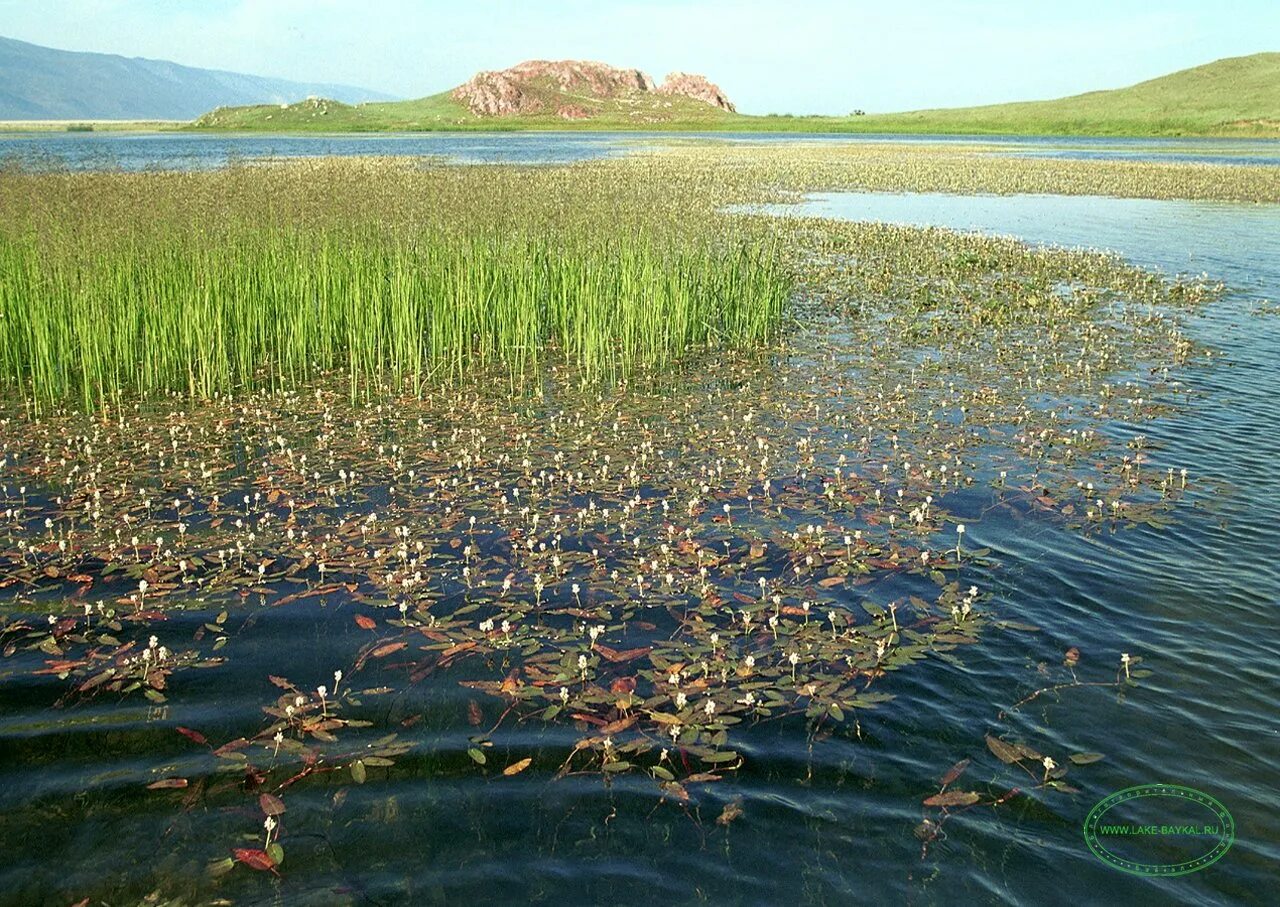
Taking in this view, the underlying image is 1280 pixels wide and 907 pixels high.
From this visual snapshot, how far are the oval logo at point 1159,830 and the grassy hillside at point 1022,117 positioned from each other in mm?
127409

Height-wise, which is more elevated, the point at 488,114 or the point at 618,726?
the point at 488,114

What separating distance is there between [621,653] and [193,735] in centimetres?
285

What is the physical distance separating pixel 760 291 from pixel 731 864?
1361 centimetres

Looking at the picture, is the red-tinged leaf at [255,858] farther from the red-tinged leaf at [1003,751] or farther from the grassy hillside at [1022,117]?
the grassy hillside at [1022,117]

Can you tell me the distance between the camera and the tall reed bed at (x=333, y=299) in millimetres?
13484

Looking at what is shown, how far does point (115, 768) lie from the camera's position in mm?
5570

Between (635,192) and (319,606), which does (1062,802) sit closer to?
(319,606)

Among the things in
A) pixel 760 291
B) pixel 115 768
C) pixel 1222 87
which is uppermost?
pixel 1222 87

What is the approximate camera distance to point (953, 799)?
5.31 meters

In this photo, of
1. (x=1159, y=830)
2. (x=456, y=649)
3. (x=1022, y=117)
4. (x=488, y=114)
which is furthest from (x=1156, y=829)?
(x=488, y=114)

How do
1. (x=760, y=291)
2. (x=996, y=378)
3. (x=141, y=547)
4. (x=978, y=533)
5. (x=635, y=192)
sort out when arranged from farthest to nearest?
(x=635, y=192)
(x=760, y=291)
(x=996, y=378)
(x=978, y=533)
(x=141, y=547)

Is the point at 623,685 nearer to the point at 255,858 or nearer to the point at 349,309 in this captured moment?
the point at 255,858

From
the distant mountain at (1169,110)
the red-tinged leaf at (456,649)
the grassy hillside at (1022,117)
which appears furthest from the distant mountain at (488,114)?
the red-tinged leaf at (456,649)

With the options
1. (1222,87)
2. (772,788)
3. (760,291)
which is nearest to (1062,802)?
(772,788)
